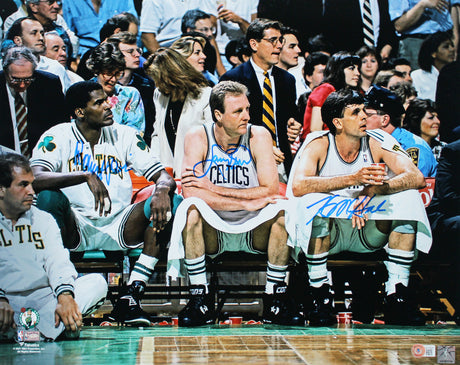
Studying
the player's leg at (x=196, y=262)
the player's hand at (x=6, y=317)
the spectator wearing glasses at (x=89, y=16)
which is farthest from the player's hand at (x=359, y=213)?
the spectator wearing glasses at (x=89, y=16)

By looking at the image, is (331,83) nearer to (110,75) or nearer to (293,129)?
(293,129)

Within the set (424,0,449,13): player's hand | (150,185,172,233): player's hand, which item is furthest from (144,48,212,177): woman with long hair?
(424,0,449,13): player's hand

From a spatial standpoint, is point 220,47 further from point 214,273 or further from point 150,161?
point 214,273

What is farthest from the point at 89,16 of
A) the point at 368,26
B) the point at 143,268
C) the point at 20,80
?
the point at 368,26

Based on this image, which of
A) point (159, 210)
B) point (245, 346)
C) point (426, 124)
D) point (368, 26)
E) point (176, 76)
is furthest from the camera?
point (368, 26)

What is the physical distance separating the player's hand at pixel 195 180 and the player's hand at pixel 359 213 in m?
0.87

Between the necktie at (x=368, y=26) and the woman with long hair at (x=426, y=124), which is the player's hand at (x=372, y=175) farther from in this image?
the necktie at (x=368, y=26)

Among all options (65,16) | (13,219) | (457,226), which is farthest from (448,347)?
(65,16)

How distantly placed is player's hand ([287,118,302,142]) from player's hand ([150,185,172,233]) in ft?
3.58

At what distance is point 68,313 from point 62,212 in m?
0.75

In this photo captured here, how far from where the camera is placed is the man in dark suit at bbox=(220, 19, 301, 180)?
4.71 m

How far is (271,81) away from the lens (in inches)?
188

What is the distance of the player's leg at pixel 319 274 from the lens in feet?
13.0

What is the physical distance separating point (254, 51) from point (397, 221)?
1583 mm
